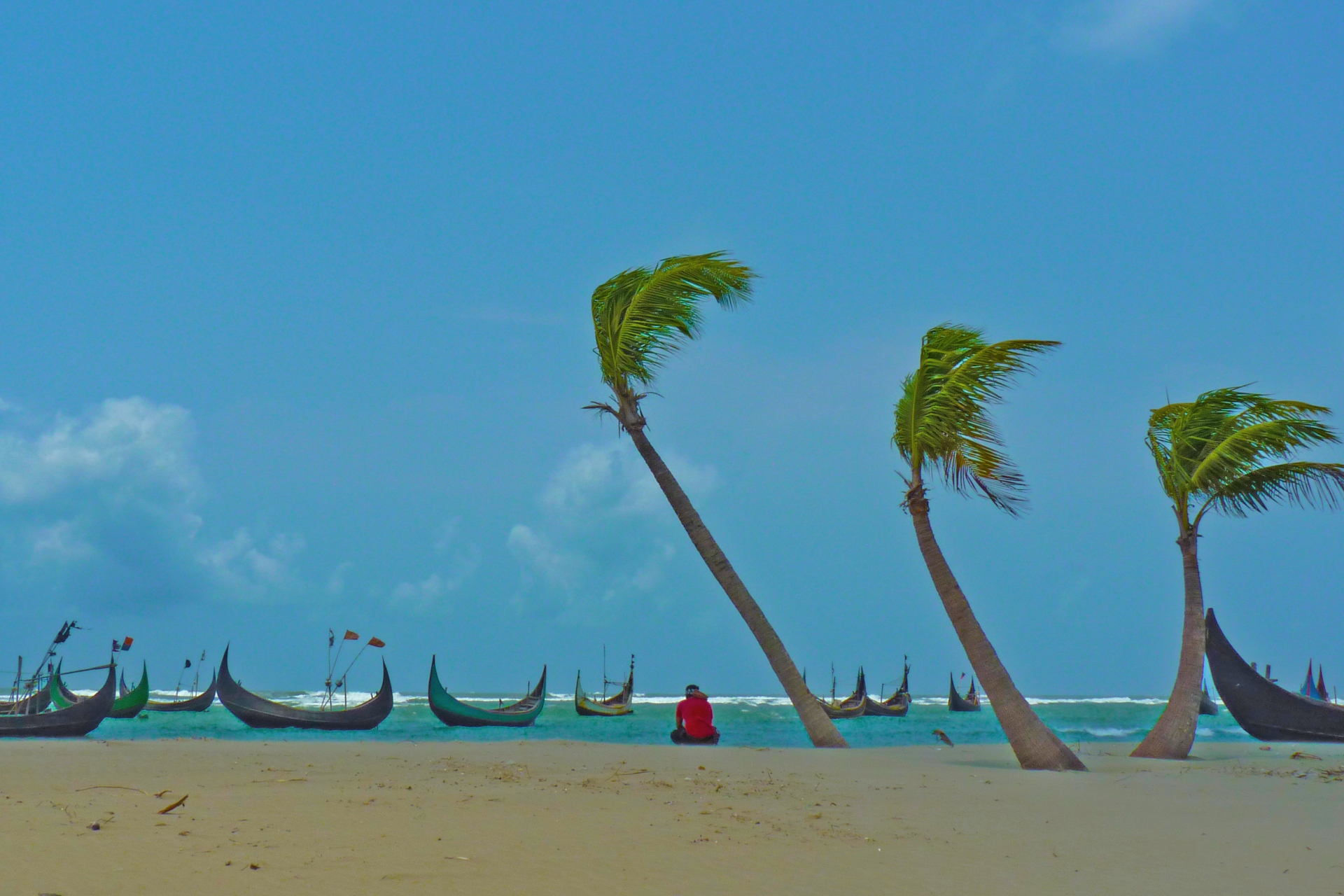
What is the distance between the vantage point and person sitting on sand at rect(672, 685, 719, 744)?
13977 mm

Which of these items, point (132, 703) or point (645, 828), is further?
point (132, 703)

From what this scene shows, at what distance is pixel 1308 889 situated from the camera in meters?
4.34

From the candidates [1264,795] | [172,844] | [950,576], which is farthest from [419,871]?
[950,576]

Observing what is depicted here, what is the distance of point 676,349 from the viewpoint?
13805 mm

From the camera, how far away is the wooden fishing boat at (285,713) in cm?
2864

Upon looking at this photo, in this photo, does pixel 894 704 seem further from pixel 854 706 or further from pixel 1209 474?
pixel 1209 474

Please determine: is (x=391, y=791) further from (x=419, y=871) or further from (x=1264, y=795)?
(x=1264, y=795)

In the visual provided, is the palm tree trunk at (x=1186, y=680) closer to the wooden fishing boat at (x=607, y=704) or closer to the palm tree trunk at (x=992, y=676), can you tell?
the palm tree trunk at (x=992, y=676)

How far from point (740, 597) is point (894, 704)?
157 ft

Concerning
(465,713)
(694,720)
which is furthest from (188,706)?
(694,720)

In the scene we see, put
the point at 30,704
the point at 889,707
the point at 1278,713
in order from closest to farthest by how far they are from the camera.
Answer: the point at 1278,713 < the point at 30,704 < the point at 889,707

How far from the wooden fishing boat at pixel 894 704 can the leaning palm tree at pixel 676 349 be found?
39.3 metres

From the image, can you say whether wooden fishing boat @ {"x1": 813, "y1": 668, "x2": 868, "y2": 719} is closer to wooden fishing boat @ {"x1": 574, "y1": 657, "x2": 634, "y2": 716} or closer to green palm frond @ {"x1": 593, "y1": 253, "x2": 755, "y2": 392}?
wooden fishing boat @ {"x1": 574, "y1": 657, "x2": 634, "y2": 716}

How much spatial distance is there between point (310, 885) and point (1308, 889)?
435 cm
